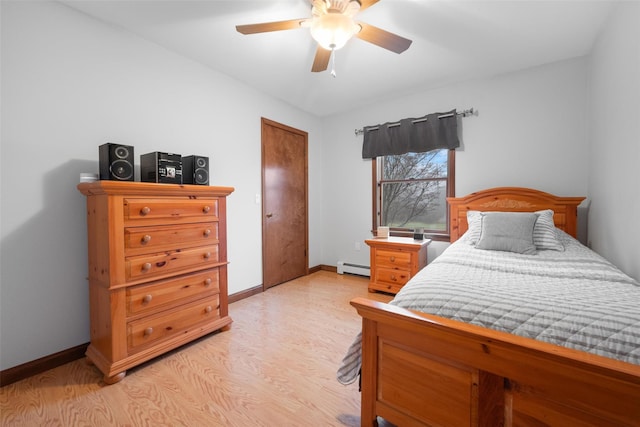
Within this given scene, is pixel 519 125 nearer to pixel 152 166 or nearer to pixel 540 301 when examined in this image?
pixel 540 301

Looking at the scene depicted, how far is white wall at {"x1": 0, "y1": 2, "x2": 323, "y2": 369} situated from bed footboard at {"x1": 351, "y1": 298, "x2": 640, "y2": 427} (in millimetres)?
2019

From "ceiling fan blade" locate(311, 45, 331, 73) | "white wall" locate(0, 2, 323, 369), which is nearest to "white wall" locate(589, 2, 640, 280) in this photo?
"ceiling fan blade" locate(311, 45, 331, 73)

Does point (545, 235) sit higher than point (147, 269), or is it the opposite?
point (545, 235)

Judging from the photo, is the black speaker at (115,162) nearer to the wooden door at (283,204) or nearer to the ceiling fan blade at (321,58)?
the ceiling fan blade at (321,58)

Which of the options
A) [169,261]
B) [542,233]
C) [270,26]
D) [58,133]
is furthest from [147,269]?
[542,233]

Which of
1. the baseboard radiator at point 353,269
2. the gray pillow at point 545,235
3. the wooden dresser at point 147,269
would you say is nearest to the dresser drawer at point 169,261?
the wooden dresser at point 147,269

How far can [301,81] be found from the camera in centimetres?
297

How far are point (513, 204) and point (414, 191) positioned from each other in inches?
44.1

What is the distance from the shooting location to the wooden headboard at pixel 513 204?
98.3 inches

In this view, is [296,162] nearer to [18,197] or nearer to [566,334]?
[18,197]

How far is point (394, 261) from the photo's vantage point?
306 cm

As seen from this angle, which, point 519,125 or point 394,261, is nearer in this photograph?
point 519,125

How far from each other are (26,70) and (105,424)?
2.12 metres

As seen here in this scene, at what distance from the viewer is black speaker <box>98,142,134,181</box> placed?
171cm
